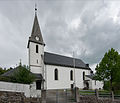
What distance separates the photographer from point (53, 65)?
97.9 ft

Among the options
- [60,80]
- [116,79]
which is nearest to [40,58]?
[60,80]

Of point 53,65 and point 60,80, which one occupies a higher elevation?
point 53,65

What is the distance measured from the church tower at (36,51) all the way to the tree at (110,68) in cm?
1281

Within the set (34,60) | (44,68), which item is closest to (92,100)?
(44,68)

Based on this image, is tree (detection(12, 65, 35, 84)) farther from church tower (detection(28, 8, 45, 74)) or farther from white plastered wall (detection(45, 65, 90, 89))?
white plastered wall (detection(45, 65, 90, 89))

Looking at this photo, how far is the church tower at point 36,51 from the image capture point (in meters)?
27.7

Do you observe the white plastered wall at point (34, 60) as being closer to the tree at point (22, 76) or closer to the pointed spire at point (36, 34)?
the pointed spire at point (36, 34)

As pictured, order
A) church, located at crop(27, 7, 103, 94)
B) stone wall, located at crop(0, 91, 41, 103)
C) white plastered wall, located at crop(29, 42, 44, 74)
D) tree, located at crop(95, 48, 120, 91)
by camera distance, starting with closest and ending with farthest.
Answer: stone wall, located at crop(0, 91, 41, 103)
tree, located at crop(95, 48, 120, 91)
church, located at crop(27, 7, 103, 94)
white plastered wall, located at crop(29, 42, 44, 74)

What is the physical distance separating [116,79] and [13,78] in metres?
17.7

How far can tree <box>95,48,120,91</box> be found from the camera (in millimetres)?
22375

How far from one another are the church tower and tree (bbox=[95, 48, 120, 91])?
42.0 ft

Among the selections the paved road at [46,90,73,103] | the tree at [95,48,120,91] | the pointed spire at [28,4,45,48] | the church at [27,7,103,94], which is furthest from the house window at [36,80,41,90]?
the paved road at [46,90,73,103]

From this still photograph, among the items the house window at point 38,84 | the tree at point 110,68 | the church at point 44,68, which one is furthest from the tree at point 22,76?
the tree at point 110,68

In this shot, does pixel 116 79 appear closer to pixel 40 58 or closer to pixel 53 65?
pixel 53 65
